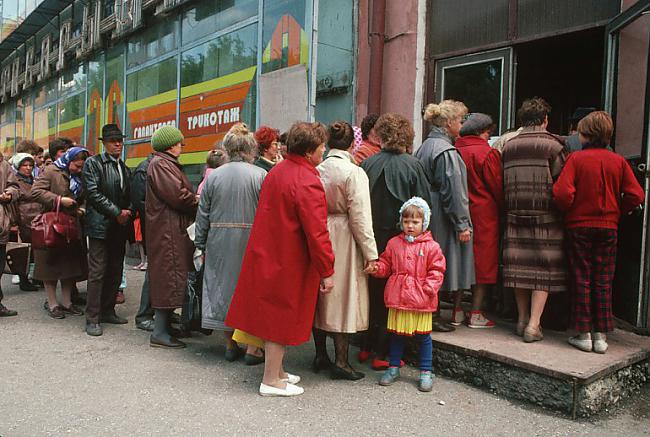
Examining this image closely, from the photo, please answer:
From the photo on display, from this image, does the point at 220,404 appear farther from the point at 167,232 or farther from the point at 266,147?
the point at 266,147

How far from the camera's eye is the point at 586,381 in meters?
3.46

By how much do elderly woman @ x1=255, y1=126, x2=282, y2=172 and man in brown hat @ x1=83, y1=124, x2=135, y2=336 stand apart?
1537 millimetres

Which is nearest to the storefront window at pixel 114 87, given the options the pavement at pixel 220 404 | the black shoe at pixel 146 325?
the black shoe at pixel 146 325

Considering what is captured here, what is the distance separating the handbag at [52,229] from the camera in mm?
5754

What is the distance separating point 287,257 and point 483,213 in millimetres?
1893

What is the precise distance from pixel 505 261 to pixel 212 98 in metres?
7.23

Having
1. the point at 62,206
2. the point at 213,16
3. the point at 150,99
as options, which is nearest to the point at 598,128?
the point at 62,206

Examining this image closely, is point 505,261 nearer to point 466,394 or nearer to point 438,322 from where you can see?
point 438,322

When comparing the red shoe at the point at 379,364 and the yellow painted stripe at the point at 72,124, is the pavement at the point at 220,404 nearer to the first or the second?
the red shoe at the point at 379,364

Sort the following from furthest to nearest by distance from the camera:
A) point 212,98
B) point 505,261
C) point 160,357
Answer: point 212,98
point 160,357
point 505,261

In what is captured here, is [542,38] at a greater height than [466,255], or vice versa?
[542,38]

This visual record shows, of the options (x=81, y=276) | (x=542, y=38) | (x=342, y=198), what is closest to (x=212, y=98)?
(x=81, y=276)

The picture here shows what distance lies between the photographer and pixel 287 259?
367 centimetres

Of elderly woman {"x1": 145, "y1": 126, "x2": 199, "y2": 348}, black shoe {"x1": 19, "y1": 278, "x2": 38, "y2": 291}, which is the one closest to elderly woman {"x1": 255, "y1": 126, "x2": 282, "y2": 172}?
elderly woman {"x1": 145, "y1": 126, "x2": 199, "y2": 348}
